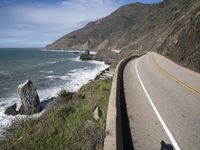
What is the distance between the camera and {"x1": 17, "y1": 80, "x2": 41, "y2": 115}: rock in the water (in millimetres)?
21297

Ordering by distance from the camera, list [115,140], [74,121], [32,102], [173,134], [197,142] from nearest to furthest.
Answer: [115,140]
[197,142]
[173,134]
[74,121]
[32,102]

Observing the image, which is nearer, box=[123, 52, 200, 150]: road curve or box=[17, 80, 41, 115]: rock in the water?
box=[123, 52, 200, 150]: road curve

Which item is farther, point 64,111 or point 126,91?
point 126,91

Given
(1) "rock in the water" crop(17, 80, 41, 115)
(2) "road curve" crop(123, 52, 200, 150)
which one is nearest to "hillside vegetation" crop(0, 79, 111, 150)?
(2) "road curve" crop(123, 52, 200, 150)

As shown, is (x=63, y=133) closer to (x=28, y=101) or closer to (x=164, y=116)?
(x=164, y=116)

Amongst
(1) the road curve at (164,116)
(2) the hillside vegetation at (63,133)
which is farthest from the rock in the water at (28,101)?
(2) the hillside vegetation at (63,133)

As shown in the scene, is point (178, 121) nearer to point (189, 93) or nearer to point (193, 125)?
point (193, 125)

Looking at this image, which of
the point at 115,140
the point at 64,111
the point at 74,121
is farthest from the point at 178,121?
the point at 64,111

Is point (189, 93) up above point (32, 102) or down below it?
above

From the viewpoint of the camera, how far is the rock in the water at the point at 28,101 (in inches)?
838

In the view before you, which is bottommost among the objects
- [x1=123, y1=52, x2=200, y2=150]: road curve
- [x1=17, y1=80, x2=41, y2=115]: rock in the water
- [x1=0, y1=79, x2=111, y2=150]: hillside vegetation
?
[x1=17, y1=80, x2=41, y2=115]: rock in the water

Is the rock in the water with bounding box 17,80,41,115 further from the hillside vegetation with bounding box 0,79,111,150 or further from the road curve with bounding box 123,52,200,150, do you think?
the hillside vegetation with bounding box 0,79,111,150

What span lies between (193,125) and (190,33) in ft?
81.3

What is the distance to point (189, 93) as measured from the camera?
39.7ft
